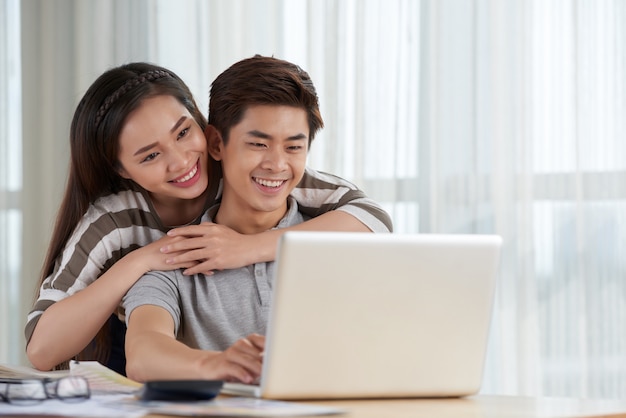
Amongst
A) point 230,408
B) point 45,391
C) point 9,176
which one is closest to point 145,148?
point 45,391

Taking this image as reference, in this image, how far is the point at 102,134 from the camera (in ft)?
6.48

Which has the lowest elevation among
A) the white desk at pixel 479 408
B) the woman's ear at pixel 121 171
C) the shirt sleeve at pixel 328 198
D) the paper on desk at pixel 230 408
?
the white desk at pixel 479 408

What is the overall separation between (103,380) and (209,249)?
52 centimetres

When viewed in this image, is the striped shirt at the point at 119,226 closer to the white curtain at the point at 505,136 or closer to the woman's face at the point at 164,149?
the woman's face at the point at 164,149

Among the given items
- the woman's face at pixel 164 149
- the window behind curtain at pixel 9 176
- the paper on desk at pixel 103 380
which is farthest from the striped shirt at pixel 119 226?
the window behind curtain at pixel 9 176

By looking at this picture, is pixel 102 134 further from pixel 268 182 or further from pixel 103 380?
pixel 103 380

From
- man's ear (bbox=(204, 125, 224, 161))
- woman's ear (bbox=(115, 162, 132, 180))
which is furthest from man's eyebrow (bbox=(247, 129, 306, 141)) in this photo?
woman's ear (bbox=(115, 162, 132, 180))

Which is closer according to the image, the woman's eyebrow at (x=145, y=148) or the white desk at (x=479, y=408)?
the white desk at (x=479, y=408)

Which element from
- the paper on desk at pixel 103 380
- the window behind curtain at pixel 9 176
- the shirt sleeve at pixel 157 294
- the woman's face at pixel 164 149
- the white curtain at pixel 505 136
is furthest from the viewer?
the window behind curtain at pixel 9 176

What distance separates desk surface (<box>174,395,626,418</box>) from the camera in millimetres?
1055

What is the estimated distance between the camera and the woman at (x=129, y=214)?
1.80 metres

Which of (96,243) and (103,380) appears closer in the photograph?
(103,380)

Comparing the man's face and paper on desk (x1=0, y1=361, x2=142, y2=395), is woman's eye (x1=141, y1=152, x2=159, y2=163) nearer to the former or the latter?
the man's face

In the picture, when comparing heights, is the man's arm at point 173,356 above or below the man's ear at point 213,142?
below
